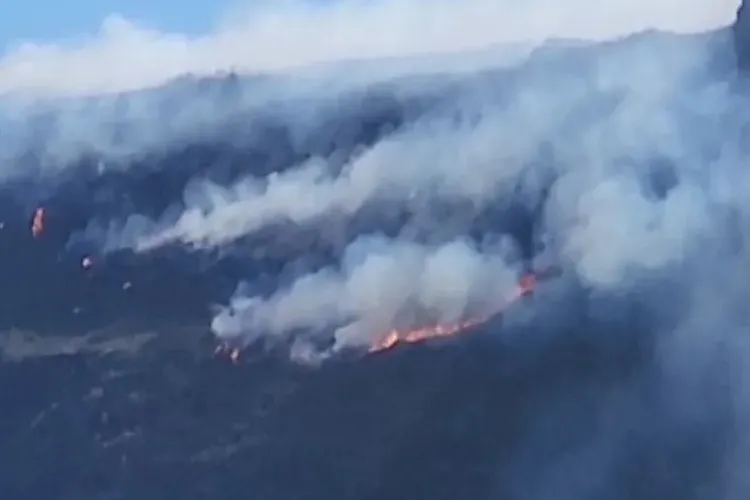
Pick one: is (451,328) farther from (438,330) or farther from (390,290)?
(390,290)

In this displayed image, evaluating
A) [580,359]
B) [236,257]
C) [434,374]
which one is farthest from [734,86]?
[236,257]

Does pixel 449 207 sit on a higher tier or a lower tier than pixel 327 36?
lower

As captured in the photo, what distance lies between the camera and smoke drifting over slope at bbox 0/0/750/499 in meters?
3.91

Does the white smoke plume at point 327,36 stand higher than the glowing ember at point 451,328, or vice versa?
the white smoke plume at point 327,36

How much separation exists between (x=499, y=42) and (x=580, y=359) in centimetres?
94

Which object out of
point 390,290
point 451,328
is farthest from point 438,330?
point 390,290

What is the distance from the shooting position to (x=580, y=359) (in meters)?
4.01

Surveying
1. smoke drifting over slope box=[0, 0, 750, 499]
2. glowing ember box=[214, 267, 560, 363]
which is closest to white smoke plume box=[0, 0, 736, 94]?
smoke drifting over slope box=[0, 0, 750, 499]

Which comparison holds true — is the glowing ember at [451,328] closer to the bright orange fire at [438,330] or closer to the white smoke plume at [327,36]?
the bright orange fire at [438,330]

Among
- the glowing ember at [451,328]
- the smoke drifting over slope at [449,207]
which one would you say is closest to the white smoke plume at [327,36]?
the smoke drifting over slope at [449,207]

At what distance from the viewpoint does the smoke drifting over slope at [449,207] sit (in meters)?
3.91

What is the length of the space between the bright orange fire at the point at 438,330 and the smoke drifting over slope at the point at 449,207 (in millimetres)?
32

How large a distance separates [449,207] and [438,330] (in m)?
0.36

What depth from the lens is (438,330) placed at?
13.4ft
